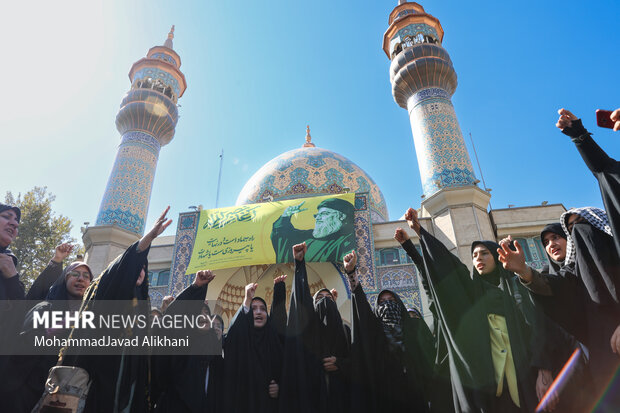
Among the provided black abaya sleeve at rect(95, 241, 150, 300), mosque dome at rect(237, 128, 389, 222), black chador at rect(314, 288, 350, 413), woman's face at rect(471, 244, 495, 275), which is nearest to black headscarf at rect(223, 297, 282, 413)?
black chador at rect(314, 288, 350, 413)

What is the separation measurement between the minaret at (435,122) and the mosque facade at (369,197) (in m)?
0.02

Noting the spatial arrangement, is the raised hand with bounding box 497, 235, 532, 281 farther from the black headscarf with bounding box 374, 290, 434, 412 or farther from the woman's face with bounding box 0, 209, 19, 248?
the woman's face with bounding box 0, 209, 19, 248

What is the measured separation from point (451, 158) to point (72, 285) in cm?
771

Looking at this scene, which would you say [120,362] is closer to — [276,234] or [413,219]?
[413,219]

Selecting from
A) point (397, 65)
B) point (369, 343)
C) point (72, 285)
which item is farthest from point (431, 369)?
point (397, 65)

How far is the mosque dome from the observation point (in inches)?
471

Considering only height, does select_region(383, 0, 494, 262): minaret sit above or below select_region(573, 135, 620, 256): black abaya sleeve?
above

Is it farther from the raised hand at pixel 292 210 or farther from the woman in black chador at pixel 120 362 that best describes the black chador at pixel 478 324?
the raised hand at pixel 292 210

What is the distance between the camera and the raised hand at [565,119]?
168 centimetres

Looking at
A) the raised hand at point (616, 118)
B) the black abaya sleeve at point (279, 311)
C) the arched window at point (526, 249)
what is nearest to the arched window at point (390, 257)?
the arched window at point (526, 249)

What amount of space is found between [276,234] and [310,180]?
13.5ft

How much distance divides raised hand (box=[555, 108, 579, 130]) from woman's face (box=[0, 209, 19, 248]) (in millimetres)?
2890

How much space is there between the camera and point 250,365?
2.32 meters

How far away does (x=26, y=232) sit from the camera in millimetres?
10633
